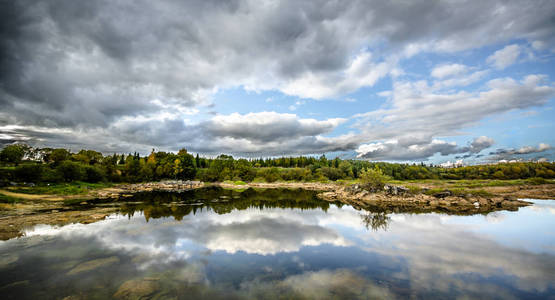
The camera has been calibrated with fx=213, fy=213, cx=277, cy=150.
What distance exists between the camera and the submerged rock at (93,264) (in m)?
12.1

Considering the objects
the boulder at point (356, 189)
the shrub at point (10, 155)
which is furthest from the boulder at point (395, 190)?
the shrub at point (10, 155)

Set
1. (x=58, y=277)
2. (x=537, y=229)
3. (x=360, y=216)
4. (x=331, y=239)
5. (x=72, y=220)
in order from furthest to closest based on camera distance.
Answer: (x=360, y=216) → (x=72, y=220) → (x=537, y=229) → (x=331, y=239) → (x=58, y=277)

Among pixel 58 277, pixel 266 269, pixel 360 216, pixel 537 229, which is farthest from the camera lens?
pixel 360 216

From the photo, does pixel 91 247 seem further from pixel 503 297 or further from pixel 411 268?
pixel 503 297

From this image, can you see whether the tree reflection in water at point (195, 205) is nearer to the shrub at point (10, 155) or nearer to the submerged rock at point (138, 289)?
the submerged rock at point (138, 289)

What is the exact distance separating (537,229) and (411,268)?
2029 centimetres

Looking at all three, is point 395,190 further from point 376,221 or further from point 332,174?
point 332,174

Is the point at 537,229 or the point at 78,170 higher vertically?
the point at 78,170

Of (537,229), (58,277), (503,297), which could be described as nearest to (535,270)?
(503,297)

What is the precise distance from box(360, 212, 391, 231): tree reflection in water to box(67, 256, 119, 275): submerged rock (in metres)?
22.8

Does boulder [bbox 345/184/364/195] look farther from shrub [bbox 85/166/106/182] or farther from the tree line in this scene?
shrub [bbox 85/166/106/182]

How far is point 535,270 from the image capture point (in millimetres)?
12898

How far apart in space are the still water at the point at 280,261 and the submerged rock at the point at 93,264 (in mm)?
59

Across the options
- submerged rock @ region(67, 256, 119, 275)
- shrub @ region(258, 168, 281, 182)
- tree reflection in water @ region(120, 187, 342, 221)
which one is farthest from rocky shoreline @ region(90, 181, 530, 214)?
shrub @ region(258, 168, 281, 182)
